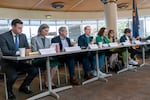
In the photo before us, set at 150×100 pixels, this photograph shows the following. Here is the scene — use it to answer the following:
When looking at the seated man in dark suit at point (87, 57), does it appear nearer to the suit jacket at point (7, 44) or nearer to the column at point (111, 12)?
the suit jacket at point (7, 44)

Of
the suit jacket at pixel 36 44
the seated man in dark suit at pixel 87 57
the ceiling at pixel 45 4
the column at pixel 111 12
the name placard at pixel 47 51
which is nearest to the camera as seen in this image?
the name placard at pixel 47 51

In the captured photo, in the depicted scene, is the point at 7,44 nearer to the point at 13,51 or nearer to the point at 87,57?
the point at 13,51

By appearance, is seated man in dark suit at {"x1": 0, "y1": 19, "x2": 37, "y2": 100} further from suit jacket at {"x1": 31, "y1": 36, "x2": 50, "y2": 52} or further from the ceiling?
the ceiling

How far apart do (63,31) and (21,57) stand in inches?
53.0

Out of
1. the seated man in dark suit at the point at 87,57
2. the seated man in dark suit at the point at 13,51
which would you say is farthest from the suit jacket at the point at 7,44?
the seated man in dark suit at the point at 87,57

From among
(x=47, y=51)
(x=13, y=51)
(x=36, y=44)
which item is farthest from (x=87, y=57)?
(x=13, y=51)

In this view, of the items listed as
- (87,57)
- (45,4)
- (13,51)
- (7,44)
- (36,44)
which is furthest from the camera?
(45,4)

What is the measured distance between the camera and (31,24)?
1009 cm

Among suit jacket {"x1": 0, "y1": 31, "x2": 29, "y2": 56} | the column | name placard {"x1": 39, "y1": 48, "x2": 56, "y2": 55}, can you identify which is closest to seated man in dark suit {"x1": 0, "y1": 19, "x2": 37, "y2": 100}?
suit jacket {"x1": 0, "y1": 31, "x2": 29, "y2": 56}

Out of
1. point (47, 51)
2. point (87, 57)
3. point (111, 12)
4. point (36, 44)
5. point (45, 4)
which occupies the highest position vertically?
point (45, 4)

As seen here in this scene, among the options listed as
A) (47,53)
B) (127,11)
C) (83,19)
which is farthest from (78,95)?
(127,11)

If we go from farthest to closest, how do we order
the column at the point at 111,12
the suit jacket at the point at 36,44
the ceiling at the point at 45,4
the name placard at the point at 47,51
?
the ceiling at the point at 45,4
the column at the point at 111,12
the suit jacket at the point at 36,44
the name placard at the point at 47,51

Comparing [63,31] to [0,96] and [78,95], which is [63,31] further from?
[0,96]

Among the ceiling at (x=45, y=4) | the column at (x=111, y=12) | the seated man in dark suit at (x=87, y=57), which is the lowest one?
the seated man in dark suit at (x=87, y=57)
